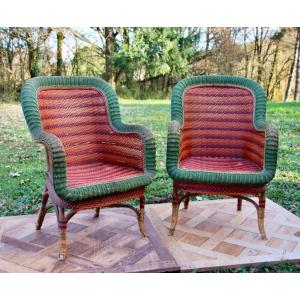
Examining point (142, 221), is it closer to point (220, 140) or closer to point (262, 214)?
point (262, 214)

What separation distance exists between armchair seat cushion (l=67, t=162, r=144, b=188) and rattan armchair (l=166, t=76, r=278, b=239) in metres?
0.26

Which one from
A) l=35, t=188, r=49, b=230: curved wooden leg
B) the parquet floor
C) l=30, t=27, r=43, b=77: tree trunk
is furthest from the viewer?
l=30, t=27, r=43, b=77: tree trunk

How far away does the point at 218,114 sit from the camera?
108 inches

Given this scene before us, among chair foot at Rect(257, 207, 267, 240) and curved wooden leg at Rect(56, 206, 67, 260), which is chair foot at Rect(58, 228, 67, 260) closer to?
curved wooden leg at Rect(56, 206, 67, 260)

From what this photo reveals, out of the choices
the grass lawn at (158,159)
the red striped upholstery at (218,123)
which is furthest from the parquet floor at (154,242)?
the red striped upholstery at (218,123)

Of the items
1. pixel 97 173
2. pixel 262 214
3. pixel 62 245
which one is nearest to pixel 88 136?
pixel 97 173

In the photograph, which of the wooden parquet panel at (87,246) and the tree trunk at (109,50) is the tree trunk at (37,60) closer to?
the tree trunk at (109,50)

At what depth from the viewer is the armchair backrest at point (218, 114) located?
8.70ft

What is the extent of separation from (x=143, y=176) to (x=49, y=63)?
2058 mm

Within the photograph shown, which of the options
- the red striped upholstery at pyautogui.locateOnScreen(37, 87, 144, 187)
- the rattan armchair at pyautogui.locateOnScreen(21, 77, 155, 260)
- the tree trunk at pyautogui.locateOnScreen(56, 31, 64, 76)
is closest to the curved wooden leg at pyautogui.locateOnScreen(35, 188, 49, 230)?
the rattan armchair at pyautogui.locateOnScreen(21, 77, 155, 260)

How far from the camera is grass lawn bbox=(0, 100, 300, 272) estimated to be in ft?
10.0

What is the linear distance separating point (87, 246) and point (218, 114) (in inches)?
50.3
